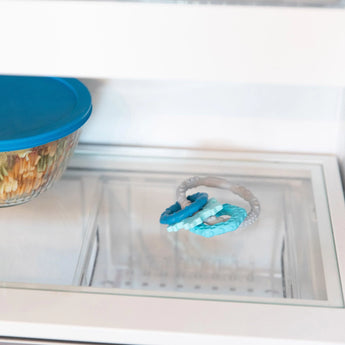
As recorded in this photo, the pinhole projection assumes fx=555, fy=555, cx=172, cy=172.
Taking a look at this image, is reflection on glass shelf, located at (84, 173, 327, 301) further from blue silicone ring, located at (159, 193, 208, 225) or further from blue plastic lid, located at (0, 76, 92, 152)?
blue plastic lid, located at (0, 76, 92, 152)

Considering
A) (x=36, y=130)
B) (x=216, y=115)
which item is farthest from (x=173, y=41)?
(x=216, y=115)

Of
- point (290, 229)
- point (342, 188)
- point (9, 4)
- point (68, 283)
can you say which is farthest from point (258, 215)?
point (9, 4)

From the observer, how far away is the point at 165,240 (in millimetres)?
779

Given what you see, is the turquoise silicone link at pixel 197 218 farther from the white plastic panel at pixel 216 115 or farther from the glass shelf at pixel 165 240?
the white plastic panel at pixel 216 115

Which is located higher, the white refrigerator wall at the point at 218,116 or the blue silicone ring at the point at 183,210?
the white refrigerator wall at the point at 218,116

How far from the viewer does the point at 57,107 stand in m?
0.79

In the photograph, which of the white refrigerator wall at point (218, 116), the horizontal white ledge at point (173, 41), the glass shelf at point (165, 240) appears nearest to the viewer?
the horizontal white ledge at point (173, 41)

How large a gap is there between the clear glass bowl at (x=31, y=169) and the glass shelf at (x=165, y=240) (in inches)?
2.0

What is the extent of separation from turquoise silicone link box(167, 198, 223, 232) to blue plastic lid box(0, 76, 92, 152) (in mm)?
187

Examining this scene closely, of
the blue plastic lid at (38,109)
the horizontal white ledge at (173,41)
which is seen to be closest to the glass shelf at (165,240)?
the blue plastic lid at (38,109)

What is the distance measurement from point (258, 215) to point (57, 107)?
0.32 metres

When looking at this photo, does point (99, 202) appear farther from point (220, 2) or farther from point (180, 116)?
point (220, 2)

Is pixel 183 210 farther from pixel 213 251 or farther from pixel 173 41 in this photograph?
pixel 173 41

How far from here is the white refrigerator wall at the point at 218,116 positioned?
0.91 meters
